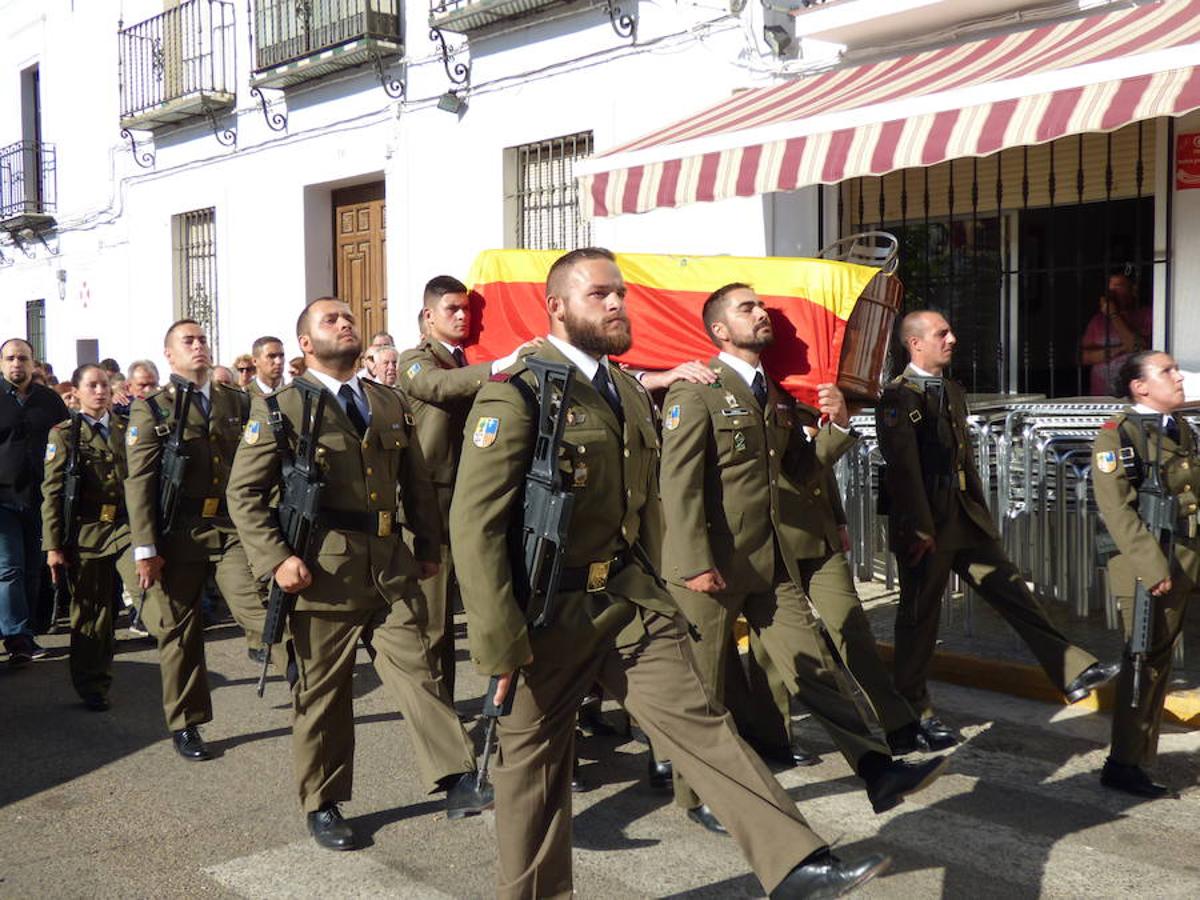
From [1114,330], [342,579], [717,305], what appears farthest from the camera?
[1114,330]

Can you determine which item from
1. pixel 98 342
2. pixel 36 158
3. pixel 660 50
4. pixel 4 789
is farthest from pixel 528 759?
pixel 36 158

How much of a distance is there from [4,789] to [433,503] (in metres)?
2.12

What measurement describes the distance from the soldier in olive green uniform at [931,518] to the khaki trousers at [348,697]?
2.08m

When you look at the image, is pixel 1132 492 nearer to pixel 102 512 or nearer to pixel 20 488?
pixel 102 512

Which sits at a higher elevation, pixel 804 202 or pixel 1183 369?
pixel 804 202

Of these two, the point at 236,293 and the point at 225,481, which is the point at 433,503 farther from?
the point at 236,293

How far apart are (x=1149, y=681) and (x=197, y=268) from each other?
13685 mm

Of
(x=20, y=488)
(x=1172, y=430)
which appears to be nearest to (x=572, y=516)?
(x=1172, y=430)

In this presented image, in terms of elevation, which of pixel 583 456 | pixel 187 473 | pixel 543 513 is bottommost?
pixel 187 473

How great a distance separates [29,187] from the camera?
19.4 metres

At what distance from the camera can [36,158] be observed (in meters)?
19.5

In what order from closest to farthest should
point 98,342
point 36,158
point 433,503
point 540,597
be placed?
point 540,597 < point 433,503 < point 98,342 < point 36,158

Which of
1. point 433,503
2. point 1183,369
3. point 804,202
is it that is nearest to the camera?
point 433,503

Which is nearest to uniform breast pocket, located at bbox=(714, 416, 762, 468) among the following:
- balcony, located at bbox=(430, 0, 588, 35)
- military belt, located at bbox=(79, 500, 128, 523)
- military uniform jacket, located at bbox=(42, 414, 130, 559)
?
military uniform jacket, located at bbox=(42, 414, 130, 559)
